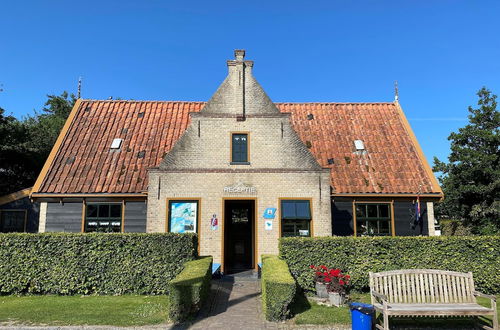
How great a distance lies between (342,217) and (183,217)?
23.0 feet

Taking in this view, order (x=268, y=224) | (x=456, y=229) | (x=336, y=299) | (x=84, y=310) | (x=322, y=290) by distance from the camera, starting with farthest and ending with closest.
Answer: (x=456, y=229) < (x=268, y=224) < (x=322, y=290) < (x=336, y=299) < (x=84, y=310)

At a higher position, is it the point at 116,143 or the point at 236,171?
the point at 116,143

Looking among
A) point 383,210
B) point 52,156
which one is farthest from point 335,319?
point 52,156

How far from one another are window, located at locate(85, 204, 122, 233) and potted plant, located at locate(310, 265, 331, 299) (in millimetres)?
9229

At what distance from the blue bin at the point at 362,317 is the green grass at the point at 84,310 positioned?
4.17m

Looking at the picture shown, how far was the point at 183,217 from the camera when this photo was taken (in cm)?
1392

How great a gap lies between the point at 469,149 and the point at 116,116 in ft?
68.2

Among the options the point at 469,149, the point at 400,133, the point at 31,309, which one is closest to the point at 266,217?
the point at 31,309

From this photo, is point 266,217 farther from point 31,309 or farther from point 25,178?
point 25,178

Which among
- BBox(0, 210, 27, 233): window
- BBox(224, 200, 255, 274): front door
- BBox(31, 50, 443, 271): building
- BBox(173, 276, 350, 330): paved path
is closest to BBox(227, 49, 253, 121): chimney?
BBox(31, 50, 443, 271): building

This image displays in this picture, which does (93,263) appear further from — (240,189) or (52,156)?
(52,156)

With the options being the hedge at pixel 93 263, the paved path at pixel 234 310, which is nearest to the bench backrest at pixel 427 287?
the paved path at pixel 234 310

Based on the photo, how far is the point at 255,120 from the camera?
14883 millimetres

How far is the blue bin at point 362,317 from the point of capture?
7094 millimetres
